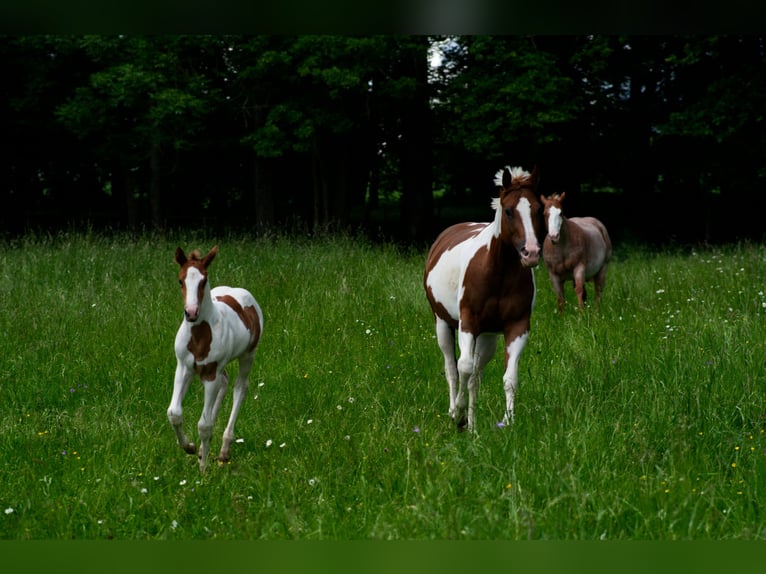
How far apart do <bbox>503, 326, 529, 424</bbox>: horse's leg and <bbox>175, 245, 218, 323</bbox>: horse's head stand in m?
2.21

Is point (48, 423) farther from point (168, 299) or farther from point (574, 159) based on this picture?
point (574, 159)

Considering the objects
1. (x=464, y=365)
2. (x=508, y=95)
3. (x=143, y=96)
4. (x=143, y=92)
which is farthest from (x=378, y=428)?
(x=143, y=96)

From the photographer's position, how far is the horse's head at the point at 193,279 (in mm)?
3889

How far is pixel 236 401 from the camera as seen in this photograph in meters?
4.92

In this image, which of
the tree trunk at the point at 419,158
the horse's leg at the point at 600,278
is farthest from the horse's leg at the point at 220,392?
the tree trunk at the point at 419,158

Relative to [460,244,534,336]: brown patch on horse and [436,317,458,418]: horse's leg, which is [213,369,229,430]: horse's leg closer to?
[460,244,534,336]: brown patch on horse

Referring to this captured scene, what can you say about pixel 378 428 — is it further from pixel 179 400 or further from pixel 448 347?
pixel 179 400

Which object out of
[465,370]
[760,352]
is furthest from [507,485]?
[760,352]

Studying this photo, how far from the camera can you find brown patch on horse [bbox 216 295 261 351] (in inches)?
186

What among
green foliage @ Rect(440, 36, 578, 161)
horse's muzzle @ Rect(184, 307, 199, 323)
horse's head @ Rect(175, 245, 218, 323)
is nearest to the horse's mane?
horse's head @ Rect(175, 245, 218, 323)

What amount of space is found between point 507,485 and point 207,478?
179 cm

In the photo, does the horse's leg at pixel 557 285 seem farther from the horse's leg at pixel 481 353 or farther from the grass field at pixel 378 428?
the horse's leg at pixel 481 353

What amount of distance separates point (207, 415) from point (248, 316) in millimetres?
665

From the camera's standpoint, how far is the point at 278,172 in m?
36.8
